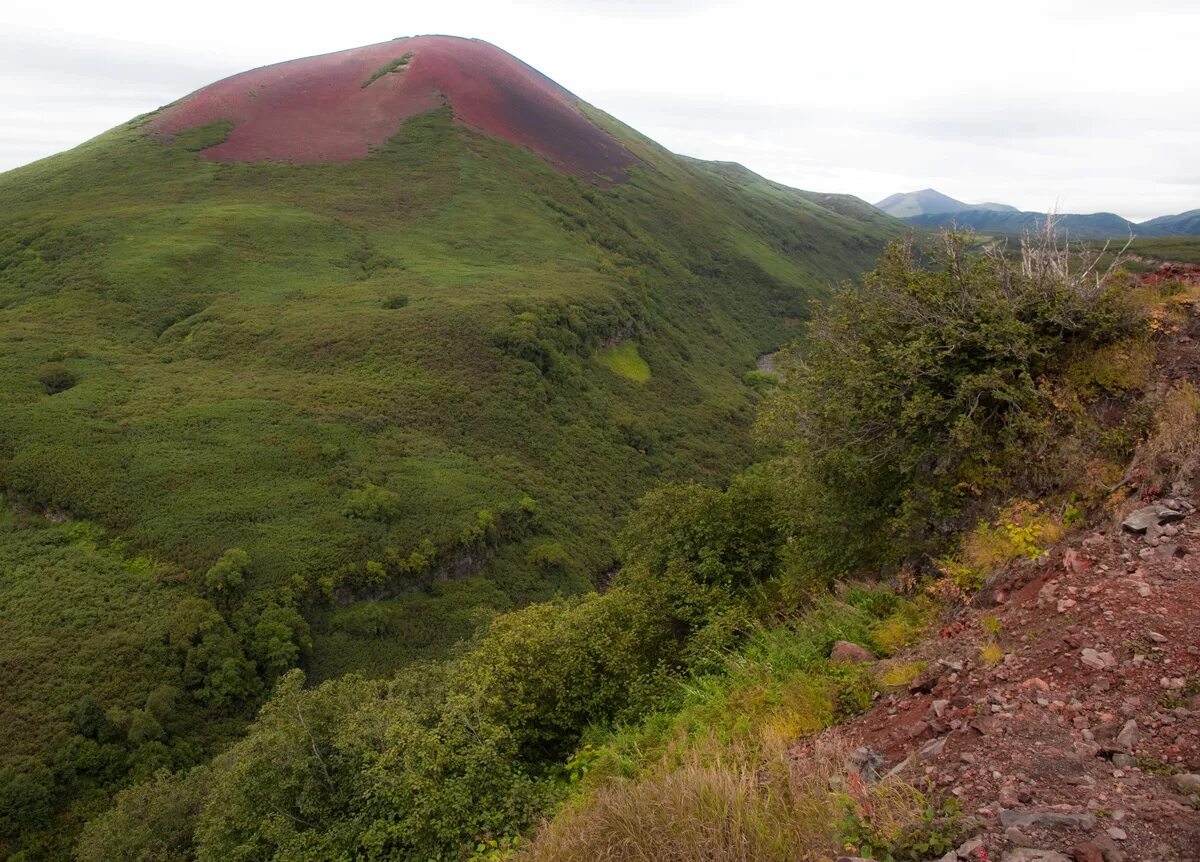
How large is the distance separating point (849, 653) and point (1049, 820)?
3.55 metres

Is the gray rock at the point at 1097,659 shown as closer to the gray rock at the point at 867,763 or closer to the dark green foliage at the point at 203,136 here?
the gray rock at the point at 867,763

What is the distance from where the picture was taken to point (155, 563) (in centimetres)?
3956

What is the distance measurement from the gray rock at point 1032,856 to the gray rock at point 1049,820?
214 millimetres

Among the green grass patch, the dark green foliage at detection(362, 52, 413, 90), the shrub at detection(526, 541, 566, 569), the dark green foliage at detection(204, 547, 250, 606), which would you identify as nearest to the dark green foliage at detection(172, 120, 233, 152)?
the dark green foliage at detection(362, 52, 413, 90)

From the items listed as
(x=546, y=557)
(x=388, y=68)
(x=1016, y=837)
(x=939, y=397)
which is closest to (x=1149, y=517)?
(x=939, y=397)

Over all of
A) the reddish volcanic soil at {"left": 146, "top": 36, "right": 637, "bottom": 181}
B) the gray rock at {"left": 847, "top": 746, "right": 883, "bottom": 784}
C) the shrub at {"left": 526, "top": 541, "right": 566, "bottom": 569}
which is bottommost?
the shrub at {"left": 526, "top": 541, "right": 566, "bottom": 569}

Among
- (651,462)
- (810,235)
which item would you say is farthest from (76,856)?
(810,235)

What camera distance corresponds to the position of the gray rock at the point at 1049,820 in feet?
13.1

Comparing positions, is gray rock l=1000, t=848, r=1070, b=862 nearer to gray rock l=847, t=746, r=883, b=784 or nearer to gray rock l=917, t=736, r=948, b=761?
gray rock l=917, t=736, r=948, b=761

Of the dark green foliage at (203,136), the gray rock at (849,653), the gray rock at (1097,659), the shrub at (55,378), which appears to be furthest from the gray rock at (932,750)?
the dark green foliage at (203,136)

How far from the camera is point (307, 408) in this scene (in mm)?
54188

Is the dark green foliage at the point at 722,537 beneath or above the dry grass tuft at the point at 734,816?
beneath

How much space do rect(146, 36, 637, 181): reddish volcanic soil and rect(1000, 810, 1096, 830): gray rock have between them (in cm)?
10628

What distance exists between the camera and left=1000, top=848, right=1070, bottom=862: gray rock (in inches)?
148
